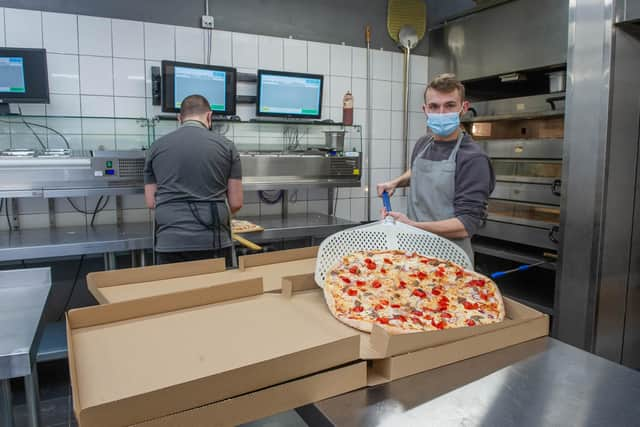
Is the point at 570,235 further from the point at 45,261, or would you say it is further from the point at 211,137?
the point at 45,261

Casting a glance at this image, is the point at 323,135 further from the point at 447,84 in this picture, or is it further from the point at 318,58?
the point at 447,84

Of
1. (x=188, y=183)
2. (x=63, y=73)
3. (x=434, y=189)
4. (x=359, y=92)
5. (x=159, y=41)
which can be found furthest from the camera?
(x=359, y=92)

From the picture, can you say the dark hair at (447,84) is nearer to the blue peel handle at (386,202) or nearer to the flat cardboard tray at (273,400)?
the blue peel handle at (386,202)

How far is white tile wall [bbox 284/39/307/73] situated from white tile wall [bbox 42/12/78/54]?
1454mm

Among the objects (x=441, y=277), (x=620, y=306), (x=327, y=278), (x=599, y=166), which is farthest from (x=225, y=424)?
(x=620, y=306)

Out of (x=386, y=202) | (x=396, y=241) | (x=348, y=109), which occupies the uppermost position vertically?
(x=348, y=109)

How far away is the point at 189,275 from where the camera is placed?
60.7 inches

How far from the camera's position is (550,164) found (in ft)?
10.0

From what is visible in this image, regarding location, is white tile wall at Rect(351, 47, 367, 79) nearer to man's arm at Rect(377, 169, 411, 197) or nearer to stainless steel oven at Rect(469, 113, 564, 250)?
stainless steel oven at Rect(469, 113, 564, 250)

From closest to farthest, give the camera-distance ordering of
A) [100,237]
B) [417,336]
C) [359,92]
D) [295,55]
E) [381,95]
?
[417,336] < [100,237] < [295,55] < [359,92] < [381,95]

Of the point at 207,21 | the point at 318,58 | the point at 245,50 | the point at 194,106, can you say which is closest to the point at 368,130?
the point at 318,58

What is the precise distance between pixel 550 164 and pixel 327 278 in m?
2.30

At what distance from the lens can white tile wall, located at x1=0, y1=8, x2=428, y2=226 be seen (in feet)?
9.85

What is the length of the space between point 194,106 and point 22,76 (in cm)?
111
